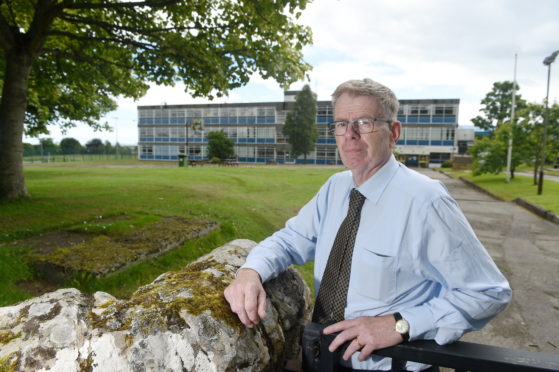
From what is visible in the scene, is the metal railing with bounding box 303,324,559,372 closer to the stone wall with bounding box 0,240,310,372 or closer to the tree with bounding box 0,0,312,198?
the stone wall with bounding box 0,240,310,372

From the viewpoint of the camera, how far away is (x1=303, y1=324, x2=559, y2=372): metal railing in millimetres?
1331

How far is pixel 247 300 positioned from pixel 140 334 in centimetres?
46

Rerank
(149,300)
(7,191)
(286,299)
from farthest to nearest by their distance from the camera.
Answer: (7,191) < (286,299) < (149,300)

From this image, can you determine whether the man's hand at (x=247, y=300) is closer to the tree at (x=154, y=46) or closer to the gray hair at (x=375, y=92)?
the gray hair at (x=375, y=92)

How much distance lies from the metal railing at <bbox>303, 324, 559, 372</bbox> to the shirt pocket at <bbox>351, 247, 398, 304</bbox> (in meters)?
0.24

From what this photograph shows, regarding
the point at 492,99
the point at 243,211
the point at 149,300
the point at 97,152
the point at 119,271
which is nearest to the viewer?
the point at 149,300

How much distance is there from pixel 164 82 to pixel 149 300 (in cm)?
820

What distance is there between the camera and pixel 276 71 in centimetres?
790

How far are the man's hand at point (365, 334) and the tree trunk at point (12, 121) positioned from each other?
8.29 meters

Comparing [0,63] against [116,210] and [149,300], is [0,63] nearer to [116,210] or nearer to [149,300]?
[116,210]

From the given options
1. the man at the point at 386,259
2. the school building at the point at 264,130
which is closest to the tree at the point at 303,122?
the school building at the point at 264,130

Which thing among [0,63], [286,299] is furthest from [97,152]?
[286,299]

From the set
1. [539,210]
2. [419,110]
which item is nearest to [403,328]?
[539,210]

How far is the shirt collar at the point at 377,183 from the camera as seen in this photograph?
1.82 metres
